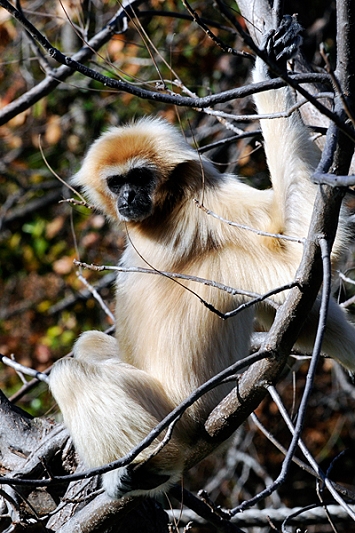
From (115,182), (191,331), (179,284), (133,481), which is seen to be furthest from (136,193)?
(133,481)

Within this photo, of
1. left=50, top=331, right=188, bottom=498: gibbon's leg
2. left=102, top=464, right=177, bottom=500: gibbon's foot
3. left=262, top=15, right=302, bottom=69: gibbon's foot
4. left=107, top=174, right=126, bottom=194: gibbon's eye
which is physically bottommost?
left=102, top=464, right=177, bottom=500: gibbon's foot

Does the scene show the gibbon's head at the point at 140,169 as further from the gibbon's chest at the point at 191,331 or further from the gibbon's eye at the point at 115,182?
the gibbon's chest at the point at 191,331

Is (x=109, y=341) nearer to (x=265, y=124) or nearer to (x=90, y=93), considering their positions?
(x=265, y=124)

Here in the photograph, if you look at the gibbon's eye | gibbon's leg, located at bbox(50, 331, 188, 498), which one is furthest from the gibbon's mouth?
gibbon's leg, located at bbox(50, 331, 188, 498)

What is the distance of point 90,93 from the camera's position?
9.40m

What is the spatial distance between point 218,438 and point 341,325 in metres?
1.09

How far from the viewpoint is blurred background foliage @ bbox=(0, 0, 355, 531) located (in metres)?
8.58

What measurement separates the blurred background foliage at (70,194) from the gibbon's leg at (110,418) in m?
4.57

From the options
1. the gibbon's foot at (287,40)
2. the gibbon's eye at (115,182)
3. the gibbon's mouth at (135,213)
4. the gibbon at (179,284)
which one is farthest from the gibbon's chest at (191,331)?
the gibbon's foot at (287,40)

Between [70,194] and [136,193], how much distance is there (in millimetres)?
4336

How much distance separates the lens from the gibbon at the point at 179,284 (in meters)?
3.29

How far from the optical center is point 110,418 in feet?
11.5

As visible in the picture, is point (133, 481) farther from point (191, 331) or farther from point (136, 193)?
point (136, 193)

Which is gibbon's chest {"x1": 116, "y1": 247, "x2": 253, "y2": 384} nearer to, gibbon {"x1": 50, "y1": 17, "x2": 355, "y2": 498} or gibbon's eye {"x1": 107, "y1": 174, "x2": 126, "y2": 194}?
gibbon {"x1": 50, "y1": 17, "x2": 355, "y2": 498}
